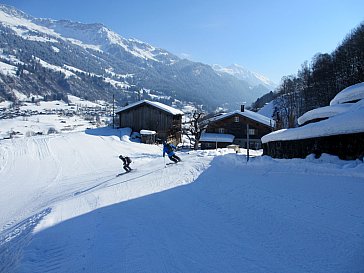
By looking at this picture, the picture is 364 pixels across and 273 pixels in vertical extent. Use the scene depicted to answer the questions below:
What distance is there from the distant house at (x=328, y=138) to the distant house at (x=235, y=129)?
1189 inches

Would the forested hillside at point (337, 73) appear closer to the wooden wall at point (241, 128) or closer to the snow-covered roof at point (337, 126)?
the wooden wall at point (241, 128)

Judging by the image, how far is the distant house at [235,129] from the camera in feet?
141

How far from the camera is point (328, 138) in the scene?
8984mm

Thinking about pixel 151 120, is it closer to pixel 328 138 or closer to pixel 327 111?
pixel 327 111

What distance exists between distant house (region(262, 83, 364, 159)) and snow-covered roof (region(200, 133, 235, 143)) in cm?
2908

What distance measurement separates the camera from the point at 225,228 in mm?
5965

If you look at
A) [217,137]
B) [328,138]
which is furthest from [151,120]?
[328,138]

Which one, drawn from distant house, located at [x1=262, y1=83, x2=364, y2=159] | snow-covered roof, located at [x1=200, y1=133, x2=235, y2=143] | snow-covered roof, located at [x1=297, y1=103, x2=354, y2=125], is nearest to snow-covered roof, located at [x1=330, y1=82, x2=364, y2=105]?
snow-covered roof, located at [x1=297, y1=103, x2=354, y2=125]

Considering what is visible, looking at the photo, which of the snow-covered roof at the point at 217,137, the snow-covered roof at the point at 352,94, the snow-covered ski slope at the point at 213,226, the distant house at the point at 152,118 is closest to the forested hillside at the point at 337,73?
the snow-covered roof at the point at 217,137

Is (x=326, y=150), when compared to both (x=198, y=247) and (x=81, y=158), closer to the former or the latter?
(x=198, y=247)

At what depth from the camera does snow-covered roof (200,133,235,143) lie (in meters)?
42.2

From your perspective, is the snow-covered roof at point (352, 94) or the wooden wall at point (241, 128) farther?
the wooden wall at point (241, 128)

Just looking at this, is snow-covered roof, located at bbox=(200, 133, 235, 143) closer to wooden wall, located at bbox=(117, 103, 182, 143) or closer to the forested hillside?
wooden wall, located at bbox=(117, 103, 182, 143)

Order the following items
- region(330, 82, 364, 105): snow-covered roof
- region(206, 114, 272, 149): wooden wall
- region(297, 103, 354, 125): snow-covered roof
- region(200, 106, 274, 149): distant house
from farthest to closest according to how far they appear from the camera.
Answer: region(206, 114, 272, 149): wooden wall
region(200, 106, 274, 149): distant house
region(330, 82, 364, 105): snow-covered roof
region(297, 103, 354, 125): snow-covered roof
